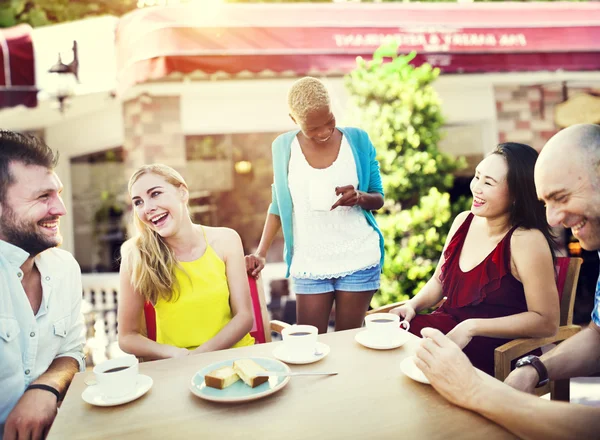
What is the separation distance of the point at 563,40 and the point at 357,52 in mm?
2314

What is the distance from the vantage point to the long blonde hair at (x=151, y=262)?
2.14 meters

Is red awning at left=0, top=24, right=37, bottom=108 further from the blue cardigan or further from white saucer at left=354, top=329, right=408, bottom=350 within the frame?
white saucer at left=354, top=329, right=408, bottom=350

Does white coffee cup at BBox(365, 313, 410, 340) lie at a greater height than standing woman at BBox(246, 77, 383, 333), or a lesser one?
lesser

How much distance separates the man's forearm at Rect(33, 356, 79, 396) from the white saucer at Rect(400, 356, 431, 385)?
128cm

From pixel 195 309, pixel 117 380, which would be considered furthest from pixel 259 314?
pixel 117 380

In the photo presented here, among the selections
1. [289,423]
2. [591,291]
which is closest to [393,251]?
[591,291]

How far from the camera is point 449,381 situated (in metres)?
1.31

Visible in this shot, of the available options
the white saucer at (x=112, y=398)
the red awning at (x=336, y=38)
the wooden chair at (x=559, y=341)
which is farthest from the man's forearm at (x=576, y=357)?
the red awning at (x=336, y=38)

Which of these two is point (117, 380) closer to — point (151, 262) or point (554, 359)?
point (151, 262)

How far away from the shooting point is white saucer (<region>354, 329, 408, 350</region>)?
1.70 metres

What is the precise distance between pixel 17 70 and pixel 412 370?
4.96 meters

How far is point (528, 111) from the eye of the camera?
20.8 ft

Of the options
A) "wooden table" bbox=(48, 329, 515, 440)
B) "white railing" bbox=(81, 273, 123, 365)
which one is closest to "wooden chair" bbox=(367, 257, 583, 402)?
"wooden table" bbox=(48, 329, 515, 440)

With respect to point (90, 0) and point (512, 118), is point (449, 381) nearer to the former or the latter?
point (512, 118)
